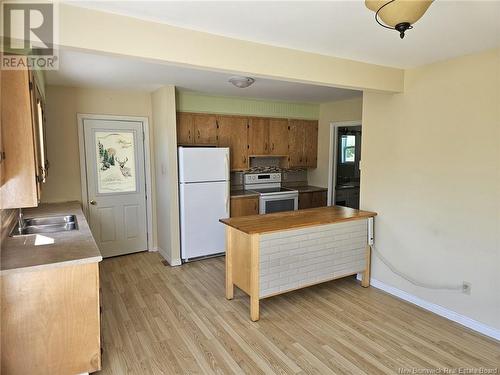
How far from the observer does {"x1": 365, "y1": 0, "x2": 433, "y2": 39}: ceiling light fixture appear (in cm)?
135

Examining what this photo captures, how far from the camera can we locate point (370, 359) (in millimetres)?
2422

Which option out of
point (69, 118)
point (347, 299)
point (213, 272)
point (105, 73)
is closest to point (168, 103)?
point (105, 73)

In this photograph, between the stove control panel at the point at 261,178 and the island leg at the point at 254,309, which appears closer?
the island leg at the point at 254,309

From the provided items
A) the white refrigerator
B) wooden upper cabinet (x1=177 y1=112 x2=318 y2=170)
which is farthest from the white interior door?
the white refrigerator

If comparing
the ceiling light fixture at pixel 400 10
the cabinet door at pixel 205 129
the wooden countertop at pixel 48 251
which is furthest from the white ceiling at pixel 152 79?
the ceiling light fixture at pixel 400 10

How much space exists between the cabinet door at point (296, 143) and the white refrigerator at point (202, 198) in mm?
1574

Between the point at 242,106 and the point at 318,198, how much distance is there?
2073mm

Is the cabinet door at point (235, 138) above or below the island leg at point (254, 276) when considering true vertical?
above

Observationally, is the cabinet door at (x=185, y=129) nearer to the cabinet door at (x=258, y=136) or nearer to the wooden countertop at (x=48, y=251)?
the cabinet door at (x=258, y=136)

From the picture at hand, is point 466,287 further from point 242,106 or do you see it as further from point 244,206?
point 242,106

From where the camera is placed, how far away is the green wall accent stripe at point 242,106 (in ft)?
15.7

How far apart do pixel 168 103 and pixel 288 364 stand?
3.29m

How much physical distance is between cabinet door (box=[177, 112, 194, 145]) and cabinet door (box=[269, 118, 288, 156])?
4.65 ft

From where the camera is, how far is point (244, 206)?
16.2 feet
